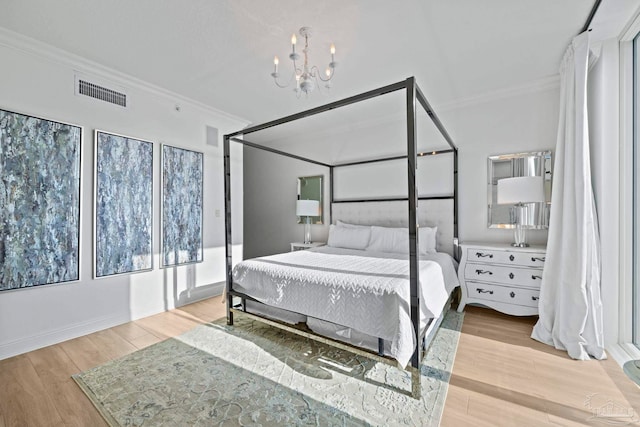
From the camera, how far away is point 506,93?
3.26 metres

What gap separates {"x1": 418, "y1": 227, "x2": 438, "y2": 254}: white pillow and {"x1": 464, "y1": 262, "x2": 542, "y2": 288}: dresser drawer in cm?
45

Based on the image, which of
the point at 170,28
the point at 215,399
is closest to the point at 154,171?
the point at 170,28

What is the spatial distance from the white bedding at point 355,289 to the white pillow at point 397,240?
37cm

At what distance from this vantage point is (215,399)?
1735 mm

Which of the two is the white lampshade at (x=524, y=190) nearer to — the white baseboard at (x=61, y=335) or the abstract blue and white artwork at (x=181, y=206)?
the abstract blue and white artwork at (x=181, y=206)

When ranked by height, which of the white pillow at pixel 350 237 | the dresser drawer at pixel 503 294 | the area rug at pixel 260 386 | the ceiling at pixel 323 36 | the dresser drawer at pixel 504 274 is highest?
the ceiling at pixel 323 36

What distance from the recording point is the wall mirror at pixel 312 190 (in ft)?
15.8

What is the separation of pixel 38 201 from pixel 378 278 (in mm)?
3013

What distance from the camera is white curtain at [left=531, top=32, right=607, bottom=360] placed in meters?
2.18

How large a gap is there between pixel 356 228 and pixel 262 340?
2.04m

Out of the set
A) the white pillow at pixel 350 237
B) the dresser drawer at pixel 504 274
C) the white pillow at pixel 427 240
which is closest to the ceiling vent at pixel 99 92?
the white pillow at pixel 350 237

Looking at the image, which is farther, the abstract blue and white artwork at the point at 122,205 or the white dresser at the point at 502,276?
the abstract blue and white artwork at the point at 122,205

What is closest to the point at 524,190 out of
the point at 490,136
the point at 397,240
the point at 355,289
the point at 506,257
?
the point at 506,257

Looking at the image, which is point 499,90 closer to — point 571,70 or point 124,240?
point 571,70
